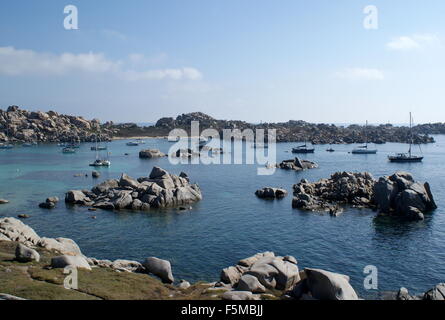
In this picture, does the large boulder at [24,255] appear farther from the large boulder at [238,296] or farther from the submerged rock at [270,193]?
the submerged rock at [270,193]

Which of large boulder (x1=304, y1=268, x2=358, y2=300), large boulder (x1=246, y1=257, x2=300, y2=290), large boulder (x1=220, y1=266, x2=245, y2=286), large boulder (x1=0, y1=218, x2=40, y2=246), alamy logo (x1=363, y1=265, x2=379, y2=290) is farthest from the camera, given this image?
large boulder (x1=0, y1=218, x2=40, y2=246)

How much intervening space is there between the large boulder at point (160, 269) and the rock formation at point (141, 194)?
33.9m

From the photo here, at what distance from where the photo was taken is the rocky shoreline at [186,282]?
97.2 ft

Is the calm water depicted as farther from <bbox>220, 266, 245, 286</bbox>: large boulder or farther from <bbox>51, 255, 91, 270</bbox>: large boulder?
<bbox>51, 255, 91, 270</bbox>: large boulder

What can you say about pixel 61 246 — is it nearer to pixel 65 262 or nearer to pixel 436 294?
pixel 65 262

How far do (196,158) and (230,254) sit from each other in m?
120

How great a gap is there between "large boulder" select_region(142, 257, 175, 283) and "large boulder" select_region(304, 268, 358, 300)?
14.8 m

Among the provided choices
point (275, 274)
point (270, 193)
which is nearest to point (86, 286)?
point (275, 274)

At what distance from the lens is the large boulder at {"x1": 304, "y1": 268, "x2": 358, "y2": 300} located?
3062 cm

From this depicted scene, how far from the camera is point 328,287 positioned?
30891 mm

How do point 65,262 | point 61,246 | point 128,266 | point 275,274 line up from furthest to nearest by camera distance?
1. point 61,246
2. point 128,266
3. point 275,274
4. point 65,262

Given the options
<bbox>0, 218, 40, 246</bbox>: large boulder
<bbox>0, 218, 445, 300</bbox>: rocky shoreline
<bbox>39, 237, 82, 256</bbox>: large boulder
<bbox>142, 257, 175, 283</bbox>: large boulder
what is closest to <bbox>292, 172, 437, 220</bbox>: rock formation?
<bbox>0, 218, 445, 300</bbox>: rocky shoreline

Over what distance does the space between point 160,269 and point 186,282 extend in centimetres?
353

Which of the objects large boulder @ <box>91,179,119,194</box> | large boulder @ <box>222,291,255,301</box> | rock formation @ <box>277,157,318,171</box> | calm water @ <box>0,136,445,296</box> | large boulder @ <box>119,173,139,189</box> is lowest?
calm water @ <box>0,136,445,296</box>
